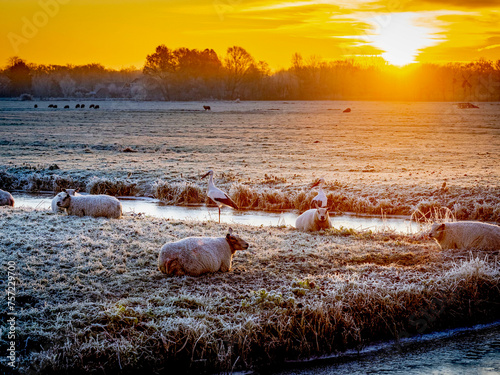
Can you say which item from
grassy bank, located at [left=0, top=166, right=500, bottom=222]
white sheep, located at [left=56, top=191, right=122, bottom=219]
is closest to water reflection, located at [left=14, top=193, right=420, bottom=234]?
grassy bank, located at [left=0, top=166, right=500, bottom=222]

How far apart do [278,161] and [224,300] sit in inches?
769

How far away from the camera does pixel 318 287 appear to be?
9727 mm

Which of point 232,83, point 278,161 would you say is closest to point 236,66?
point 232,83

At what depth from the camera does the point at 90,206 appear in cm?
1498

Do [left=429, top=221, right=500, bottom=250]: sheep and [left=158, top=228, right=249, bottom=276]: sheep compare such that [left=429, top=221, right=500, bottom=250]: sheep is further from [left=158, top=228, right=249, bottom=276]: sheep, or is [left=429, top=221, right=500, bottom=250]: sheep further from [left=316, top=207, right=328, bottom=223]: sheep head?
[left=158, top=228, right=249, bottom=276]: sheep

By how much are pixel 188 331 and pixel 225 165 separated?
1918cm

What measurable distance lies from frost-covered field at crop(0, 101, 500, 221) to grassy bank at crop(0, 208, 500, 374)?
277 inches

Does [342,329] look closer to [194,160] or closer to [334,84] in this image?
[194,160]

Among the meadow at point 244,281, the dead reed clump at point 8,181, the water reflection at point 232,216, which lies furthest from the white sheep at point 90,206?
the dead reed clump at point 8,181

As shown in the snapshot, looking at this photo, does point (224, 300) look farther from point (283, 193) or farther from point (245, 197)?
point (283, 193)

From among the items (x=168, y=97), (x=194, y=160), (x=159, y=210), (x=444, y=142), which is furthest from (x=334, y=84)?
(x=159, y=210)

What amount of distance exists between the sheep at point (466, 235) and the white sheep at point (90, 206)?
880cm

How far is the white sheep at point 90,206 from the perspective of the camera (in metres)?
14.9

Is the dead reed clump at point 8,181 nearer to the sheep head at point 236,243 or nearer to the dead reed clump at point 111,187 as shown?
the dead reed clump at point 111,187
